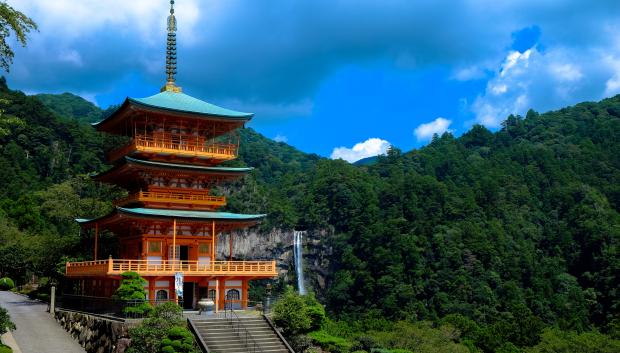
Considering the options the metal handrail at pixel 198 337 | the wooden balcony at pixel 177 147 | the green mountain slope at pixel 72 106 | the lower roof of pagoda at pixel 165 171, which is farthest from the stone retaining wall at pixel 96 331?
the green mountain slope at pixel 72 106

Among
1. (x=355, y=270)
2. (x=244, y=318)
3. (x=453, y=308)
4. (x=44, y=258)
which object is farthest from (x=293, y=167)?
(x=244, y=318)

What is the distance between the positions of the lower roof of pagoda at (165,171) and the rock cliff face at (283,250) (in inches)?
2119

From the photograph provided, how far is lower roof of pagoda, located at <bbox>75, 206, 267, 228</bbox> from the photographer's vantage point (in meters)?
30.3

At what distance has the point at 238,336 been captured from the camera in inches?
1038

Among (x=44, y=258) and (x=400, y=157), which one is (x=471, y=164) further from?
(x=44, y=258)

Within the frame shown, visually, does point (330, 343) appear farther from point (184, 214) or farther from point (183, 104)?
point (183, 104)

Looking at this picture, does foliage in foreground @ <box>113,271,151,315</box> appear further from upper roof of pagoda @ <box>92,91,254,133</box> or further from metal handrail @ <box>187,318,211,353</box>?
upper roof of pagoda @ <box>92,91,254,133</box>

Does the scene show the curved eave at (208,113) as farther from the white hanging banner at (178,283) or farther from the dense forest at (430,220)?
the dense forest at (430,220)

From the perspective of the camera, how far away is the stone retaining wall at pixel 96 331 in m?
25.5

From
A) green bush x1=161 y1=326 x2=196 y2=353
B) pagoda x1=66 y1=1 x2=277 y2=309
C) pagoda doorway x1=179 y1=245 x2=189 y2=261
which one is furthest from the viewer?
pagoda doorway x1=179 y1=245 x2=189 y2=261

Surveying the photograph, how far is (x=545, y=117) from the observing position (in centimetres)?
14538

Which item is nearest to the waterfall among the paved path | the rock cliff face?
the rock cliff face

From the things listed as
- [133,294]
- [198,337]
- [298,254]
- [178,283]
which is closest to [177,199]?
[178,283]

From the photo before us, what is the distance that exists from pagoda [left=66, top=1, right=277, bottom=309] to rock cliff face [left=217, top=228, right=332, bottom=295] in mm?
52882
